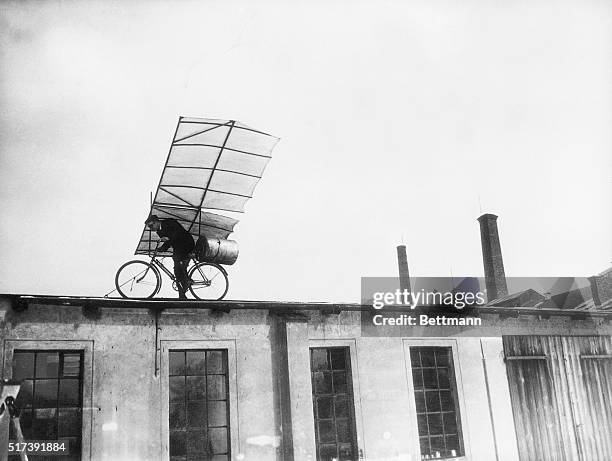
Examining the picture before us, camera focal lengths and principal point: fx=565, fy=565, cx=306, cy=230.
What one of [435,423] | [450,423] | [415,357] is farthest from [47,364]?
[450,423]

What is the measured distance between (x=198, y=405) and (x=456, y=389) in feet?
18.4

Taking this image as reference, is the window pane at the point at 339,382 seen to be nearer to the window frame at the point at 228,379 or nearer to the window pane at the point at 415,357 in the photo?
the window pane at the point at 415,357

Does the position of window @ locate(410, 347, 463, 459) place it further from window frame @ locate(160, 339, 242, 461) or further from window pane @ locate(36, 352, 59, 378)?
window pane @ locate(36, 352, 59, 378)

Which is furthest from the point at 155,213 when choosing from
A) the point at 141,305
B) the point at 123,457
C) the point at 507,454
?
the point at 507,454

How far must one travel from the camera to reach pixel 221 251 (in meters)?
12.7

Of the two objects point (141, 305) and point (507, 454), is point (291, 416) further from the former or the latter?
point (507, 454)

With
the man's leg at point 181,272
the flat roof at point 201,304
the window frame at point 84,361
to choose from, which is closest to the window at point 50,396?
the window frame at point 84,361

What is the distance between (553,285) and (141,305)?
33.2 meters

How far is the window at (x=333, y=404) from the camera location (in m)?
11.3

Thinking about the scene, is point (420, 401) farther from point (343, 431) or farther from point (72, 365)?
point (72, 365)

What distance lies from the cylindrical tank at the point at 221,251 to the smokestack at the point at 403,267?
25375 mm

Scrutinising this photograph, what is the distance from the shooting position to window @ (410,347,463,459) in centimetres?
1205

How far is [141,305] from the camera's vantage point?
1059 cm

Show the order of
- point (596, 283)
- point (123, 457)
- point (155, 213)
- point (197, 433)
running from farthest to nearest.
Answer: point (596, 283)
point (155, 213)
point (197, 433)
point (123, 457)
